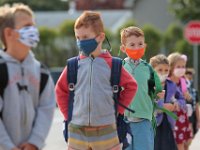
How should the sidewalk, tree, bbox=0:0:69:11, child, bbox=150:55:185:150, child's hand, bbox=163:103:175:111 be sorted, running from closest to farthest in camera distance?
child, bbox=150:55:185:150 → child's hand, bbox=163:103:175:111 → the sidewalk → tree, bbox=0:0:69:11

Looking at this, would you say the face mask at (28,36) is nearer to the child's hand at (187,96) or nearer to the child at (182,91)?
the child at (182,91)

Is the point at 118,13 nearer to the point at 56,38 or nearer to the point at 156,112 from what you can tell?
the point at 56,38

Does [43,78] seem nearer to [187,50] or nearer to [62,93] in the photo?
[62,93]

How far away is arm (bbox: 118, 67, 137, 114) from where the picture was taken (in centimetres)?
652

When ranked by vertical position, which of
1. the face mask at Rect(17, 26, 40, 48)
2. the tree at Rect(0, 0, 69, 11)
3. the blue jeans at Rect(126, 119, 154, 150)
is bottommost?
the tree at Rect(0, 0, 69, 11)

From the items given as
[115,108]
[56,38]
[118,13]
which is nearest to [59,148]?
[115,108]

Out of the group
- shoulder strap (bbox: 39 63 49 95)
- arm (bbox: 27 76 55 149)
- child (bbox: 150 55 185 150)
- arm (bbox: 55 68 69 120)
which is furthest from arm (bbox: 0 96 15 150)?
child (bbox: 150 55 185 150)

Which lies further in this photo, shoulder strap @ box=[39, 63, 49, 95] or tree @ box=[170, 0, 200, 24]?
tree @ box=[170, 0, 200, 24]

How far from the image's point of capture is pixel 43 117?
528cm

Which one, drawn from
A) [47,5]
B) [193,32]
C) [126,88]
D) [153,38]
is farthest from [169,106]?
[47,5]

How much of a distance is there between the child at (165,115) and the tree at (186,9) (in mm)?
22229

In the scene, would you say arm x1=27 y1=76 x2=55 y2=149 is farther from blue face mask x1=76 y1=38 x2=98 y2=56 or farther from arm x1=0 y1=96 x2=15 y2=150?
blue face mask x1=76 y1=38 x2=98 y2=56

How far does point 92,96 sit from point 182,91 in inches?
166

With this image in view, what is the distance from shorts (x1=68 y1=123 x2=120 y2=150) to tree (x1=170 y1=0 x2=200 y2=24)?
25.4 meters
